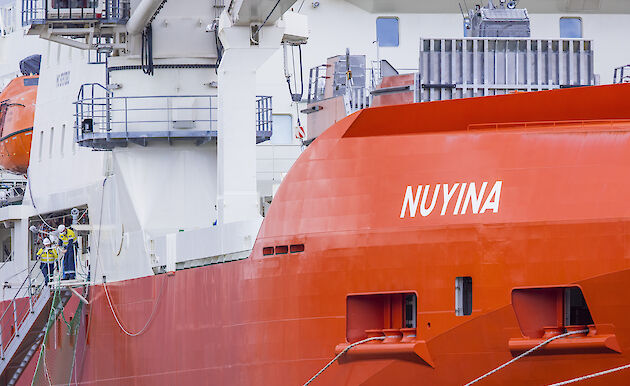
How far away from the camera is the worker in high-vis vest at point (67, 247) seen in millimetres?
22047

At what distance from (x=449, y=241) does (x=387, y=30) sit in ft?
43.4

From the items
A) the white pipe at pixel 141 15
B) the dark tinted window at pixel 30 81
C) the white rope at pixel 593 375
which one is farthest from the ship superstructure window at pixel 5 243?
the white rope at pixel 593 375

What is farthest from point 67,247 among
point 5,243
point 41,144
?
point 5,243

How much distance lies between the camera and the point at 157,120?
2120cm

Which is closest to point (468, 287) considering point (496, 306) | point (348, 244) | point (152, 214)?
point (496, 306)

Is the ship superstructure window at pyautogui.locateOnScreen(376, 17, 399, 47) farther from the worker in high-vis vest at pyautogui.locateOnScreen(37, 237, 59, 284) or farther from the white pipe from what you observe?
the worker in high-vis vest at pyautogui.locateOnScreen(37, 237, 59, 284)

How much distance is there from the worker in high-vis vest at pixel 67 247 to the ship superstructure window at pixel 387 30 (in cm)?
724

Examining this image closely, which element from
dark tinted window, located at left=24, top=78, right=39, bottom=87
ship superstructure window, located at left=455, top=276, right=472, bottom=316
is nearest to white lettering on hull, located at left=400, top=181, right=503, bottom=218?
ship superstructure window, located at left=455, top=276, right=472, bottom=316

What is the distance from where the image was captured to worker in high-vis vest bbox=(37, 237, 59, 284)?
22.8 meters

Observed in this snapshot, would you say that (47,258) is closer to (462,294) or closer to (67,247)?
(67,247)

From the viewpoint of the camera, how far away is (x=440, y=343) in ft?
43.0

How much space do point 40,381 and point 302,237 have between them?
12404mm

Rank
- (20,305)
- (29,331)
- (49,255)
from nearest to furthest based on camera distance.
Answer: (49,255)
(29,331)
(20,305)

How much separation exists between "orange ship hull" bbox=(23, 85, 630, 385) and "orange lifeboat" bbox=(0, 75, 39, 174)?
49.5 feet
